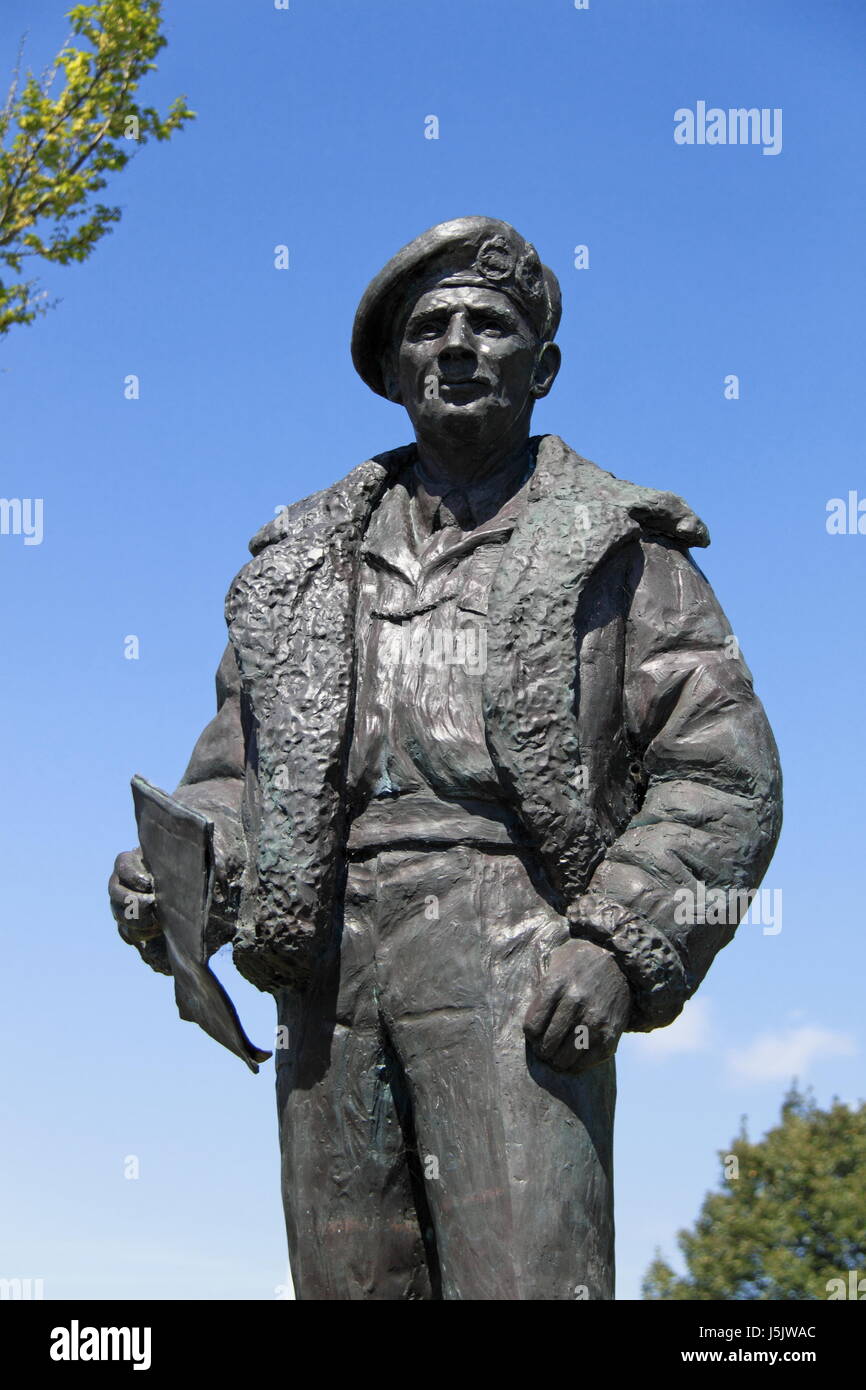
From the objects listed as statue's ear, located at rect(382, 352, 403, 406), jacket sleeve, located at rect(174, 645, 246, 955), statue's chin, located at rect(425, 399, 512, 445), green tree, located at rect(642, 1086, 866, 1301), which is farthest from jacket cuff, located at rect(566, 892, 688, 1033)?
green tree, located at rect(642, 1086, 866, 1301)

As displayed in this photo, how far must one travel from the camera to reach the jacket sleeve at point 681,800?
561 centimetres

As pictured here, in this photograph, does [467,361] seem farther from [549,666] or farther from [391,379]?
[549,666]

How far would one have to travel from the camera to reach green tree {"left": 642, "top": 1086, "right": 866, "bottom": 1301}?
67.9ft

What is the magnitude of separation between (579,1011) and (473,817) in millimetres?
642

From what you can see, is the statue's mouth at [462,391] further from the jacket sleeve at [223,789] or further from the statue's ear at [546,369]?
the jacket sleeve at [223,789]

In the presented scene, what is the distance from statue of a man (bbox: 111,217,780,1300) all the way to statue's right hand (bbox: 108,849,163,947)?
12 mm

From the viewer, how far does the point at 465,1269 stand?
18.1 feet

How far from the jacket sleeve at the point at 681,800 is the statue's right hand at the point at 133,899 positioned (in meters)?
1.24

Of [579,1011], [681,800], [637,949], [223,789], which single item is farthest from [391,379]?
[579,1011]

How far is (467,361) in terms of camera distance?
20.2 ft

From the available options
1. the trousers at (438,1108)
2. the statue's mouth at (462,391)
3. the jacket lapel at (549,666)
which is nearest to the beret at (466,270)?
the statue's mouth at (462,391)

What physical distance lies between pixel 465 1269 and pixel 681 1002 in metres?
0.90
